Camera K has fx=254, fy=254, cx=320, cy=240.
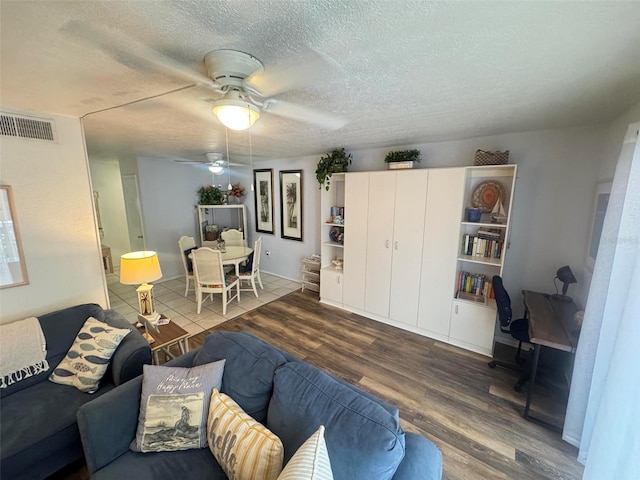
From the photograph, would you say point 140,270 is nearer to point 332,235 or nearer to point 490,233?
point 332,235

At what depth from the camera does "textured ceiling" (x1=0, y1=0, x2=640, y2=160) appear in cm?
88

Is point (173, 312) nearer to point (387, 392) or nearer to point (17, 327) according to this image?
point (17, 327)

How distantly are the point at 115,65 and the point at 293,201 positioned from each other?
3575mm

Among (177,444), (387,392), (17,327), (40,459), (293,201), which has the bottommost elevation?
(387,392)

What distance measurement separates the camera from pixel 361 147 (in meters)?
3.59

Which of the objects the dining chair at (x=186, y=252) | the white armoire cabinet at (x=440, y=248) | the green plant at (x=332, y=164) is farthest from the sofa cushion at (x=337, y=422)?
the dining chair at (x=186, y=252)

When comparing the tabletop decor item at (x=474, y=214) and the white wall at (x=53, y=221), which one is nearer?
the white wall at (x=53, y=221)

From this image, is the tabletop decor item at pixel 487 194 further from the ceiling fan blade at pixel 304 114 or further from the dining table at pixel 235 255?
the dining table at pixel 235 255

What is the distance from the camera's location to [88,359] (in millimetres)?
1728

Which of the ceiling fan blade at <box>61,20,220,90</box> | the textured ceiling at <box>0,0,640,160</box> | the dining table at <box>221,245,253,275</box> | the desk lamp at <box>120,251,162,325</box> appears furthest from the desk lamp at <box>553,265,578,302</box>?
the dining table at <box>221,245,253,275</box>

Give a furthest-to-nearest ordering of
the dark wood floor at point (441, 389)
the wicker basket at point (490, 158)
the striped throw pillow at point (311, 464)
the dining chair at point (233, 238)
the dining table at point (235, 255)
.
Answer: the dining chair at point (233, 238) < the dining table at point (235, 255) < the wicker basket at point (490, 158) < the dark wood floor at point (441, 389) < the striped throw pillow at point (311, 464)

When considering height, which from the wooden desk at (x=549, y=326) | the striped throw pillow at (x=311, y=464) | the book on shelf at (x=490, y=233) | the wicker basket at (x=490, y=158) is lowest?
the wooden desk at (x=549, y=326)

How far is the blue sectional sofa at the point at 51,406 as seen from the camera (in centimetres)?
135

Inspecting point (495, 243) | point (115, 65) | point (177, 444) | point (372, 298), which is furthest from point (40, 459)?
point (495, 243)
